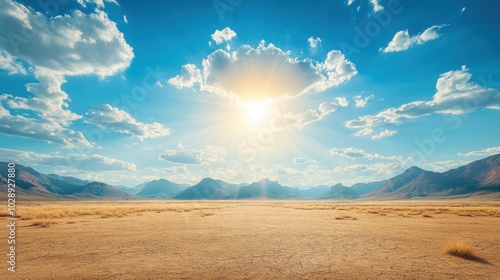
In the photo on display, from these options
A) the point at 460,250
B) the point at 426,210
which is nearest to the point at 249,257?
the point at 460,250

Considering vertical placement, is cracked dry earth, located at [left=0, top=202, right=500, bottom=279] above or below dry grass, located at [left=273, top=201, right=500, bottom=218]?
above

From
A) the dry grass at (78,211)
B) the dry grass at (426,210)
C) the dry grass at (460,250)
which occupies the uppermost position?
the dry grass at (460,250)

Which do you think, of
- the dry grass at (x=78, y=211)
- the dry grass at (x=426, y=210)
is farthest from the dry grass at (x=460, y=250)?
the dry grass at (x=78, y=211)

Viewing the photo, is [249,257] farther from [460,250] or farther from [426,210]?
[426,210]

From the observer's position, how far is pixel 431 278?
868 centimetres

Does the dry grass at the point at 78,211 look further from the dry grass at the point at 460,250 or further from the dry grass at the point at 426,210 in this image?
the dry grass at the point at 460,250

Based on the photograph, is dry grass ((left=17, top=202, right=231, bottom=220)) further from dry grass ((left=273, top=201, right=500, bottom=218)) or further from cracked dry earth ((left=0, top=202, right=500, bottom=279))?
dry grass ((left=273, top=201, right=500, bottom=218))

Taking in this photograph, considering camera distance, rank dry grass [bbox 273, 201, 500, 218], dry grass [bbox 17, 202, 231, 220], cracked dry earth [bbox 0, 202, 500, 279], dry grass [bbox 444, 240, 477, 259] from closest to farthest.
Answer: cracked dry earth [bbox 0, 202, 500, 279], dry grass [bbox 444, 240, 477, 259], dry grass [bbox 17, 202, 231, 220], dry grass [bbox 273, 201, 500, 218]

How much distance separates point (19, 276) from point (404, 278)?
1314 cm

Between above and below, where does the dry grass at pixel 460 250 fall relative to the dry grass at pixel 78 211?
above

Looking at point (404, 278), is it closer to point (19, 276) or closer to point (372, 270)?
point (372, 270)

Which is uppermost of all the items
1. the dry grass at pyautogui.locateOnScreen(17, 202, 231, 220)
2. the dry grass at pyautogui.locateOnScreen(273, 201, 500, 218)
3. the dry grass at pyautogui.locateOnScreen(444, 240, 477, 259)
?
the dry grass at pyautogui.locateOnScreen(444, 240, 477, 259)

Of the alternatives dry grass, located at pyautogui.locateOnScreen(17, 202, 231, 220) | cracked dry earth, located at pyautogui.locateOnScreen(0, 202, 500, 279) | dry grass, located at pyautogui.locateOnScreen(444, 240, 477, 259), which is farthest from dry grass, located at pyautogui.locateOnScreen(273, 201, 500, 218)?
dry grass, located at pyautogui.locateOnScreen(17, 202, 231, 220)

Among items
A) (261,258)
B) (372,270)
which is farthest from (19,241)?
(372,270)
